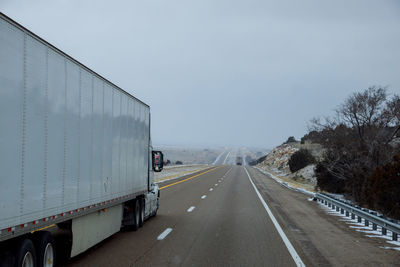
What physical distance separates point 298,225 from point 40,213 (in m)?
10.3

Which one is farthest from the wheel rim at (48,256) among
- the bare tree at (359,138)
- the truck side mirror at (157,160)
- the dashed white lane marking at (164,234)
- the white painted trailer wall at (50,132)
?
the bare tree at (359,138)

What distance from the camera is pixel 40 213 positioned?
6605mm

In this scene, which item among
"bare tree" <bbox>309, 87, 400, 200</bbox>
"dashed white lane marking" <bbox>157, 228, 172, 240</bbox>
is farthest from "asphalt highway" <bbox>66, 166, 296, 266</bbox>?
"bare tree" <bbox>309, 87, 400, 200</bbox>

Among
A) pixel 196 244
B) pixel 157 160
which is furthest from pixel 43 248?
pixel 157 160

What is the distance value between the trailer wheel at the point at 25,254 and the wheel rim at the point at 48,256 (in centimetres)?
42

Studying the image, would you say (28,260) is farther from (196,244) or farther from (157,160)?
(157,160)

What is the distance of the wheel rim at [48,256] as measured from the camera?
7102mm

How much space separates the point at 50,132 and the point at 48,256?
2032 millimetres

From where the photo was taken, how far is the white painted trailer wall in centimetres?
570

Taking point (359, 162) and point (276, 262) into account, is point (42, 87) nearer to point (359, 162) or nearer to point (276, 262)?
point (276, 262)

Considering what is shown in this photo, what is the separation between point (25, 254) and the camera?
6.34 metres

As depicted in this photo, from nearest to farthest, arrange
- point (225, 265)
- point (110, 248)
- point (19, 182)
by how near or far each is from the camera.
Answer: point (19, 182) → point (225, 265) → point (110, 248)

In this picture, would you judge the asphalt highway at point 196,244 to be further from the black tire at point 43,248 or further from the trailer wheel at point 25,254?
the trailer wheel at point 25,254

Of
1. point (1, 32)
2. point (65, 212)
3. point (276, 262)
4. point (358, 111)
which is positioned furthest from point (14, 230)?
point (358, 111)
